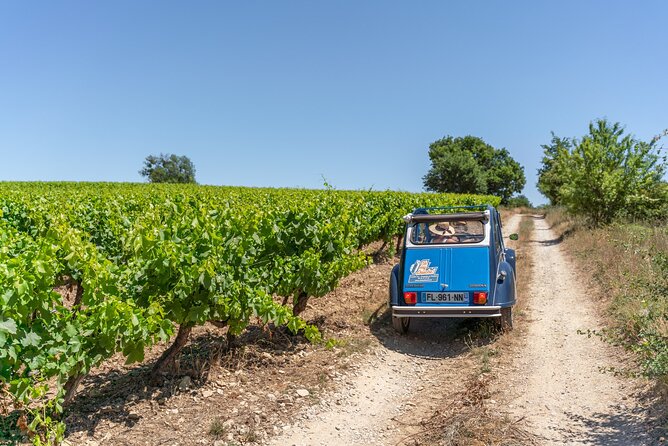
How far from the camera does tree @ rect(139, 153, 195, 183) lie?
300ft

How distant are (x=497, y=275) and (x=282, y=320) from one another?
3910 mm

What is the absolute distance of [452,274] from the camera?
841 centimetres

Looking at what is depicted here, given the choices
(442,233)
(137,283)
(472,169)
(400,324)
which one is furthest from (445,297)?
(472,169)

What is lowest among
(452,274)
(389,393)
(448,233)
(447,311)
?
(389,393)

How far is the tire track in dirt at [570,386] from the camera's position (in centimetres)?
530

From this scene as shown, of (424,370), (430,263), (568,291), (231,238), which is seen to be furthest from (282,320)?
(568,291)

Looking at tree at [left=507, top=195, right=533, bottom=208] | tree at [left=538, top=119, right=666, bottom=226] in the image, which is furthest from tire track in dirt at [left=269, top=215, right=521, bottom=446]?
tree at [left=507, top=195, right=533, bottom=208]

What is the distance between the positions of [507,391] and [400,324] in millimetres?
2625

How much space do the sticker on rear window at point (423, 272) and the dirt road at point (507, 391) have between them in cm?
117

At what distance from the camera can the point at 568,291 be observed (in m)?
12.5

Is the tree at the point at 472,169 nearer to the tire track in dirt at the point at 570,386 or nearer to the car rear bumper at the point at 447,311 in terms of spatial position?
the tire track in dirt at the point at 570,386

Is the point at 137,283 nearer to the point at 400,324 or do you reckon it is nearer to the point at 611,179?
the point at 400,324

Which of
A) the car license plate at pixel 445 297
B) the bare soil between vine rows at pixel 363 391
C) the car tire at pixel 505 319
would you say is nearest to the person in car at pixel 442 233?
the car license plate at pixel 445 297

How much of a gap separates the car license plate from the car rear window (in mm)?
1029
